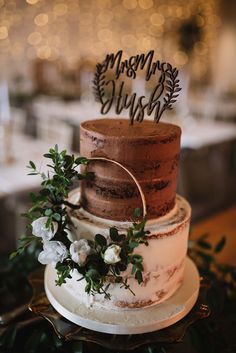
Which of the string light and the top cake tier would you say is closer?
the top cake tier

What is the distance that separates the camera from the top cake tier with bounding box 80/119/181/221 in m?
1.01

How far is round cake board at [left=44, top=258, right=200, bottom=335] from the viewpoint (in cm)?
102

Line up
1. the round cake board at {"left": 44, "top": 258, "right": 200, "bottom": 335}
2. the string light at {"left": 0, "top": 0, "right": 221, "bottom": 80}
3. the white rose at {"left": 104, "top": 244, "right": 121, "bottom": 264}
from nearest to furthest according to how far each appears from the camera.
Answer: the white rose at {"left": 104, "top": 244, "right": 121, "bottom": 264}
the round cake board at {"left": 44, "top": 258, "right": 200, "bottom": 335}
the string light at {"left": 0, "top": 0, "right": 221, "bottom": 80}

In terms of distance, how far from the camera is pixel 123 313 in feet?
3.51

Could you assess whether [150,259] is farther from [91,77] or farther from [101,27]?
[101,27]

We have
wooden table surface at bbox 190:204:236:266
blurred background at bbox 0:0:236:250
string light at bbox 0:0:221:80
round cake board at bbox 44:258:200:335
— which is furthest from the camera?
string light at bbox 0:0:221:80

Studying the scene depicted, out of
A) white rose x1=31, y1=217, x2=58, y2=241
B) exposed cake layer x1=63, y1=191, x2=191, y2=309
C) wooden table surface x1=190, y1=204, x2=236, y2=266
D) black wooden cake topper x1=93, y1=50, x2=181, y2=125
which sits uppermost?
black wooden cake topper x1=93, y1=50, x2=181, y2=125

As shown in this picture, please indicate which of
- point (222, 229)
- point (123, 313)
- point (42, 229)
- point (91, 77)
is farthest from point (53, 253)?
point (91, 77)

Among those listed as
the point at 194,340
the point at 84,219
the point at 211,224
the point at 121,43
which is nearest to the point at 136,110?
the point at 84,219

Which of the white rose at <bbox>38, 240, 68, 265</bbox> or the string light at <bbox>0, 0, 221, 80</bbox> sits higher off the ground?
the string light at <bbox>0, 0, 221, 80</bbox>

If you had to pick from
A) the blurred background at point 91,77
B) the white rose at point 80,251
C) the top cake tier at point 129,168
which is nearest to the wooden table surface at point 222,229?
the blurred background at point 91,77

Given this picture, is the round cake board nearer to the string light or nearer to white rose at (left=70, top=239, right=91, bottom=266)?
white rose at (left=70, top=239, right=91, bottom=266)

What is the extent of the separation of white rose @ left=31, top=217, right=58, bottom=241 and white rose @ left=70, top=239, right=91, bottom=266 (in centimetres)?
6

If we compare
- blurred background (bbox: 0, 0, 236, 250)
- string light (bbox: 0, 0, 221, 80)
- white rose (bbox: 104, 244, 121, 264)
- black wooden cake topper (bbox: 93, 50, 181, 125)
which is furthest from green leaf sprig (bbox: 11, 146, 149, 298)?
string light (bbox: 0, 0, 221, 80)
